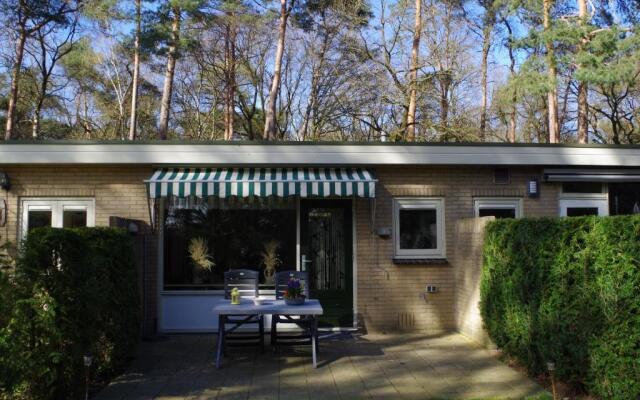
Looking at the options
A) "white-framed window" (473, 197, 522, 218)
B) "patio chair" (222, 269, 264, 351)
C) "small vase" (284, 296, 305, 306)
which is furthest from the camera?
"white-framed window" (473, 197, 522, 218)

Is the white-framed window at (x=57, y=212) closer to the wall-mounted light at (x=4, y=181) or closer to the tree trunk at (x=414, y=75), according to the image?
the wall-mounted light at (x=4, y=181)

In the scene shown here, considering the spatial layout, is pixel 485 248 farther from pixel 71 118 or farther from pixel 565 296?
pixel 71 118

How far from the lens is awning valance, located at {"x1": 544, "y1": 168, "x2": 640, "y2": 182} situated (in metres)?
10.2

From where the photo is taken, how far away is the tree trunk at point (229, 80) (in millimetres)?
26391

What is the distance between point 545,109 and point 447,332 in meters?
20.5

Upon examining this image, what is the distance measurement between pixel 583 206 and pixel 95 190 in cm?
824

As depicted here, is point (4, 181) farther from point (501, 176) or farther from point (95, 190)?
point (501, 176)

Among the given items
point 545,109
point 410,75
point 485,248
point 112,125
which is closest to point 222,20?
point 410,75

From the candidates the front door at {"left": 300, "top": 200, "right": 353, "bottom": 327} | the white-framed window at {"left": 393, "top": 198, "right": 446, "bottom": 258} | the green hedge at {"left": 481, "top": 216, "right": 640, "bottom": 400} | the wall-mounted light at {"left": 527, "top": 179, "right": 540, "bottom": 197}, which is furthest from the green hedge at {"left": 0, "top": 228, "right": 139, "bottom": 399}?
the wall-mounted light at {"left": 527, "top": 179, "right": 540, "bottom": 197}

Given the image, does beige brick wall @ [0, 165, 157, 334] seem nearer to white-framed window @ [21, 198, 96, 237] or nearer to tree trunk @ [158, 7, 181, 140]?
white-framed window @ [21, 198, 96, 237]

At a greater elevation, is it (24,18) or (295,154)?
(24,18)

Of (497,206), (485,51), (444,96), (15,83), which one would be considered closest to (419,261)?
(497,206)

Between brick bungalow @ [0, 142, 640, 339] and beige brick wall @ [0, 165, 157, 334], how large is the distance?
2 cm

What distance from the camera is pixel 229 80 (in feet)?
89.4
